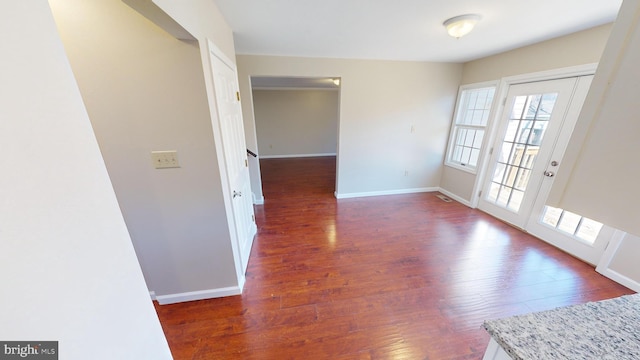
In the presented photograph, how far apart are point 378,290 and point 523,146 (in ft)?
9.00

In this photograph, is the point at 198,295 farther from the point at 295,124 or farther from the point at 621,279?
the point at 295,124

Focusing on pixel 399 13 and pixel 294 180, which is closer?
pixel 399 13

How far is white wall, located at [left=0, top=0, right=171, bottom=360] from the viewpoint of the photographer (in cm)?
36

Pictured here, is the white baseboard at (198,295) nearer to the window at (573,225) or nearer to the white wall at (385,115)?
the white wall at (385,115)

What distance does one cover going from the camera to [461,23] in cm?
185

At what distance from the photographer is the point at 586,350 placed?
63cm

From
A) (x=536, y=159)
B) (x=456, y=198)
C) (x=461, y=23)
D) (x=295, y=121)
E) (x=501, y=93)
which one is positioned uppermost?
(x=461, y=23)

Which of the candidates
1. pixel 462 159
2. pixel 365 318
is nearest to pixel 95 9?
pixel 365 318

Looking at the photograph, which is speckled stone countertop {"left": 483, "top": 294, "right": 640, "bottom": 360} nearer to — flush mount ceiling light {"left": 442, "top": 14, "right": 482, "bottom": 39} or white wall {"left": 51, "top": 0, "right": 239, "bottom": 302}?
white wall {"left": 51, "top": 0, "right": 239, "bottom": 302}

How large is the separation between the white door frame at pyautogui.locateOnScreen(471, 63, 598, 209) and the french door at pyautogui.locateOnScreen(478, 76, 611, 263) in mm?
53

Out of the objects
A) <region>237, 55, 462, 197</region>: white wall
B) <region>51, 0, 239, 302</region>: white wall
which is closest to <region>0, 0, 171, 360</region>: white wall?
<region>51, 0, 239, 302</region>: white wall

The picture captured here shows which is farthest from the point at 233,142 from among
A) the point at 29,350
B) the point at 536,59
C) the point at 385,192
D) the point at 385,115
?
the point at 536,59

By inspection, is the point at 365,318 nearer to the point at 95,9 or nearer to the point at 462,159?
the point at 95,9

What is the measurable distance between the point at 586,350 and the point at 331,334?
1290mm
